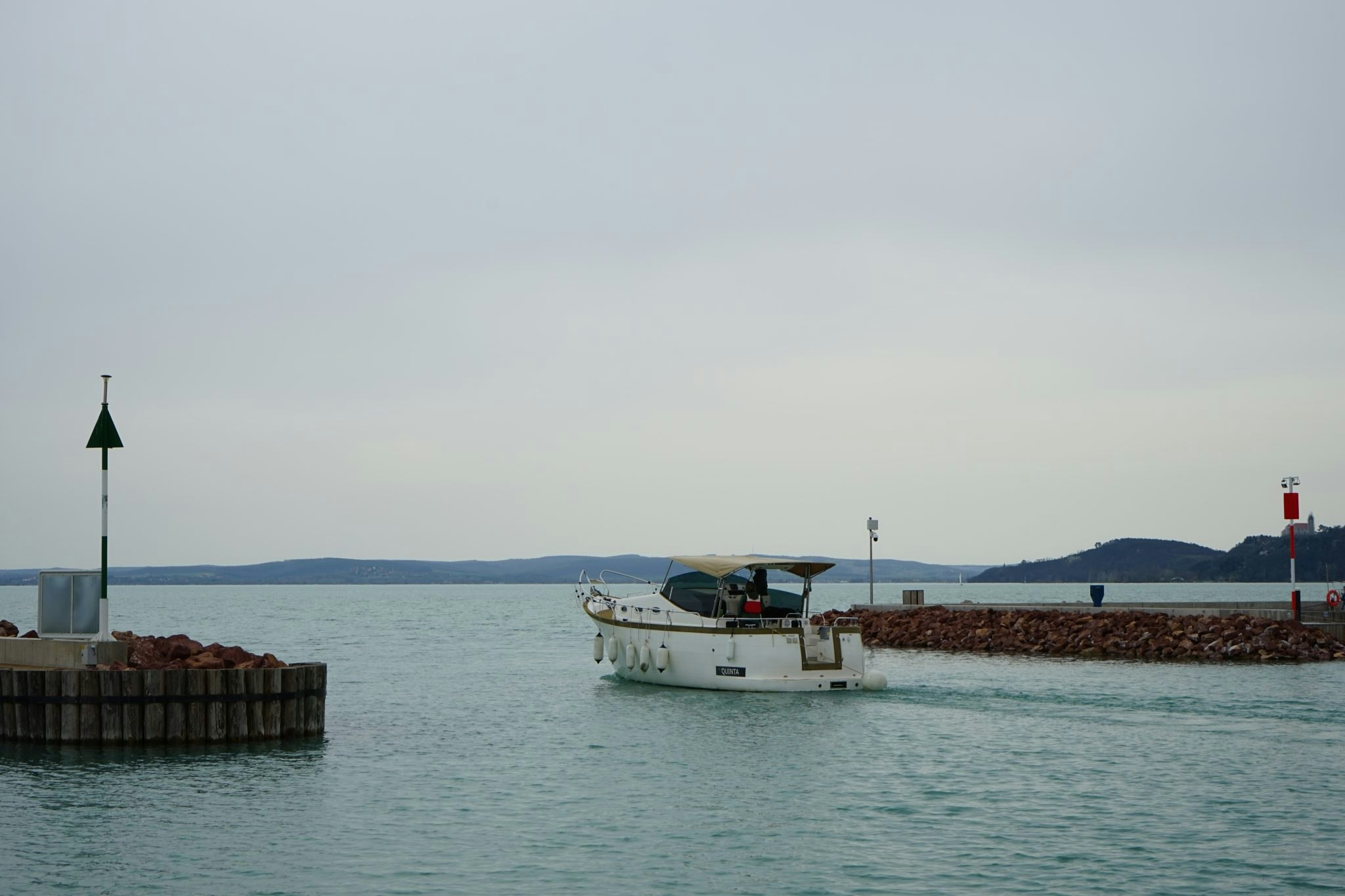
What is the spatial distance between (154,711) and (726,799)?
31.6 ft

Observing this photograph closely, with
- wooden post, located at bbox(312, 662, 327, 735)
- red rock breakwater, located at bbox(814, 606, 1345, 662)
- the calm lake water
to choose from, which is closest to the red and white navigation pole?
red rock breakwater, located at bbox(814, 606, 1345, 662)

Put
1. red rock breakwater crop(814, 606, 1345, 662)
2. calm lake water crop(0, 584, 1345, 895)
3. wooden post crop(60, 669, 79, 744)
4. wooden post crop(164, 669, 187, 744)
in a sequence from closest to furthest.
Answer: calm lake water crop(0, 584, 1345, 895) < wooden post crop(60, 669, 79, 744) < wooden post crop(164, 669, 187, 744) < red rock breakwater crop(814, 606, 1345, 662)

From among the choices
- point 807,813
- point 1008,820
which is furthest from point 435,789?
point 1008,820

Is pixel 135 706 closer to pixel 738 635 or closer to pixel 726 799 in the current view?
pixel 726 799

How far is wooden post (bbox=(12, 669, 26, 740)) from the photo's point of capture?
73.2ft

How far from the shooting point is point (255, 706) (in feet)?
75.0

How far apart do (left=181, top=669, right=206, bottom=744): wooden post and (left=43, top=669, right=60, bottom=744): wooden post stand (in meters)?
1.79

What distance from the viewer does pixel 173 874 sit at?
14859 mm

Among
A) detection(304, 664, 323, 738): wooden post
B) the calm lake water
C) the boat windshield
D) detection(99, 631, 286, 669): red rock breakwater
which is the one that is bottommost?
the calm lake water

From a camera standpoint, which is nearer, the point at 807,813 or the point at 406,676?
the point at 807,813

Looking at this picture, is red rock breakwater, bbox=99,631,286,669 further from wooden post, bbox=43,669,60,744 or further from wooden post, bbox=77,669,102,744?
wooden post, bbox=77,669,102,744

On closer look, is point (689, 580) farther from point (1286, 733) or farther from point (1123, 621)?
point (1123, 621)

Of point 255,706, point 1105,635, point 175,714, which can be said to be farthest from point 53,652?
point 1105,635

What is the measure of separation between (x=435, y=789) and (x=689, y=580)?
51.7 ft
